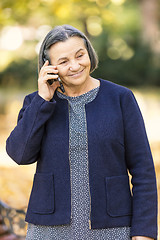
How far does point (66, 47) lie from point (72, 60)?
70 mm

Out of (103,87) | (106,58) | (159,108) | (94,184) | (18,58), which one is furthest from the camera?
(18,58)

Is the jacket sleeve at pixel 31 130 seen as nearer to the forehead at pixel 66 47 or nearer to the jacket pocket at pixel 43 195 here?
the jacket pocket at pixel 43 195

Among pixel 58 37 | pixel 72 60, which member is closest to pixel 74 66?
pixel 72 60

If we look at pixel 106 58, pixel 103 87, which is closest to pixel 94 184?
pixel 103 87

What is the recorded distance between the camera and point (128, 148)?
217cm

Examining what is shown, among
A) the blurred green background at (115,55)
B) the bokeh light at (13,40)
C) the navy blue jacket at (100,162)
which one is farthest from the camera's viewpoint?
the bokeh light at (13,40)

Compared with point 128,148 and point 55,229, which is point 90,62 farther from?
point 55,229

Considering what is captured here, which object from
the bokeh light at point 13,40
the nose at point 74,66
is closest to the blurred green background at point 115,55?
the bokeh light at point 13,40

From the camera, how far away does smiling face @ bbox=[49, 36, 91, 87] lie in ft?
6.99

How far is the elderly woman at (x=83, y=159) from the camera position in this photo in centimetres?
211

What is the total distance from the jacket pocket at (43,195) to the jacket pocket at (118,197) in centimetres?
28

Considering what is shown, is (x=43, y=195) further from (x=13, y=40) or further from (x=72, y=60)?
(x=13, y=40)

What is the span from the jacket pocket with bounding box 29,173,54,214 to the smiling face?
0.50 meters

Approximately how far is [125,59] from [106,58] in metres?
1.19
